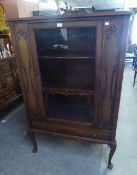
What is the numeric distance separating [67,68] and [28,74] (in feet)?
1.28

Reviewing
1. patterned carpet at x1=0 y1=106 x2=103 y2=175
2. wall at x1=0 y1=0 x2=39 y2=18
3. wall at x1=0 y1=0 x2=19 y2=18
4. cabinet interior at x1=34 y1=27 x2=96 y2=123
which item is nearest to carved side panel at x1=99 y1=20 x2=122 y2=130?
cabinet interior at x1=34 y1=27 x2=96 y2=123

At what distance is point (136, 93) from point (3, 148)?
248cm

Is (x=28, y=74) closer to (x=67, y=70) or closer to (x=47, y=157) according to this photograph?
(x=67, y=70)

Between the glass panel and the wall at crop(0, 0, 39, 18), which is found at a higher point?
the wall at crop(0, 0, 39, 18)

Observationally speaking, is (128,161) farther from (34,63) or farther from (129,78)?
(129,78)

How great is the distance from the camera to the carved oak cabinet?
1025 mm

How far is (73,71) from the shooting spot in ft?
4.91

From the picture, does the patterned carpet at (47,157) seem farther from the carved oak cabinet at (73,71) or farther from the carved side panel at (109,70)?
the carved side panel at (109,70)

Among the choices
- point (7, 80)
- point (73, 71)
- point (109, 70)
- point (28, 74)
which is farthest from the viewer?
point (7, 80)

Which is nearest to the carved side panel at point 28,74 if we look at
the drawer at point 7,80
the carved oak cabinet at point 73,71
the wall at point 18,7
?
the carved oak cabinet at point 73,71

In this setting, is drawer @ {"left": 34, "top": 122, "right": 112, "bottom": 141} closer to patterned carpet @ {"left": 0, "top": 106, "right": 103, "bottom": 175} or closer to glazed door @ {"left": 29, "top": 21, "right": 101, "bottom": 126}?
glazed door @ {"left": 29, "top": 21, "right": 101, "bottom": 126}

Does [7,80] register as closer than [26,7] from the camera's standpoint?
No

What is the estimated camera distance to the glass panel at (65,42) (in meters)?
1.23

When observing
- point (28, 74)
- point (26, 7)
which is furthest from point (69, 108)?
point (26, 7)
